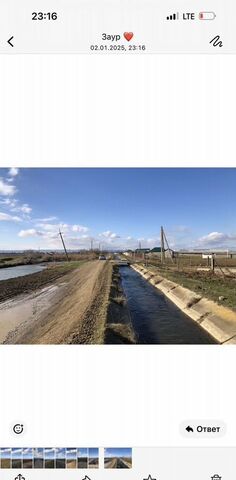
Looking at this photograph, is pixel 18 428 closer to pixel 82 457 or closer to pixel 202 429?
pixel 82 457

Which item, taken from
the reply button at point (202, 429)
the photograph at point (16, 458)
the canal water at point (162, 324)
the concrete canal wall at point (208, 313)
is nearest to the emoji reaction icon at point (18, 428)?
the photograph at point (16, 458)

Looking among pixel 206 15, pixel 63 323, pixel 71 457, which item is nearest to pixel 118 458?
pixel 71 457

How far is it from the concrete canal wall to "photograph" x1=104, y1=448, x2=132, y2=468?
19.8 feet

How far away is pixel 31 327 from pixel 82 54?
948 centimetres

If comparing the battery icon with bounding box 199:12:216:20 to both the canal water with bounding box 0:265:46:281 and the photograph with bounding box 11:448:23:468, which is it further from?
the canal water with bounding box 0:265:46:281

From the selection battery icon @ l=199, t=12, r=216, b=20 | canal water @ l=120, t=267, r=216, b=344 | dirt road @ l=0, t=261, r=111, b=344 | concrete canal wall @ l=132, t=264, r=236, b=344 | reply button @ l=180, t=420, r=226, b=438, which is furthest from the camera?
canal water @ l=120, t=267, r=216, b=344

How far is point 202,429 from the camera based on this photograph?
3238mm

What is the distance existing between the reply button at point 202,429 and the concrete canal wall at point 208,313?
5516 mm

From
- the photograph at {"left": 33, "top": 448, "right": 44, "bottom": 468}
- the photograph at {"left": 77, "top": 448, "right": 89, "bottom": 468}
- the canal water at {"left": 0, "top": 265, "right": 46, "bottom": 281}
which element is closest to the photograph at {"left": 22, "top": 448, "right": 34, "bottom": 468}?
the photograph at {"left": 33, "top": 448, "right": 44, "bottom": 468}

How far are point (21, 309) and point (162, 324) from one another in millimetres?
6582

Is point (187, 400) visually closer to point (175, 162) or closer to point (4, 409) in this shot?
point (4, 409)

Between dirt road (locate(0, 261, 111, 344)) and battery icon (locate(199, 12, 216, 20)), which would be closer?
battery icon (locate(199, 12, 216, 20))

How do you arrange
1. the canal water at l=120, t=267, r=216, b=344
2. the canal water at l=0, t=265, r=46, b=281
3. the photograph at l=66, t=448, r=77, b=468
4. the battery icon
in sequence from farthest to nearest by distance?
the canal water at l=0, t=265, r=46, b=281 < the canal water at l=120, t=267, r=216, b=344 < the battery icon < the photograph at l=66, t=448, r=77, b=468

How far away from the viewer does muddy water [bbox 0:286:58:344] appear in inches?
446
